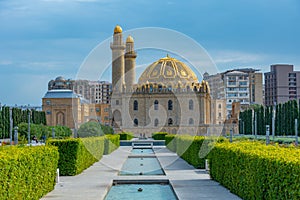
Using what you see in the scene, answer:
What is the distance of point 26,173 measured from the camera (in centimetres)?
855

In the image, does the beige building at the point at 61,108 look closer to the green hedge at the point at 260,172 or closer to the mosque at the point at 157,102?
the mosque at the point at 157,102

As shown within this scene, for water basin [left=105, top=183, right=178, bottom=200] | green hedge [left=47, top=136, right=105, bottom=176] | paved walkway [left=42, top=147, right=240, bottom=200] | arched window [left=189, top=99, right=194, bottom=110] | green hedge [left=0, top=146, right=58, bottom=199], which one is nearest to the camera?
green hedge [left=0, top=146, right=58, bottom=199]

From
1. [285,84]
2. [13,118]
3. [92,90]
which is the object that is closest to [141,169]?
[13,118]

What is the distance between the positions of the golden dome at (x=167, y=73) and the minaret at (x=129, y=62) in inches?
114

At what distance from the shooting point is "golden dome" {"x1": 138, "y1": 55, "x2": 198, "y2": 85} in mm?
80750

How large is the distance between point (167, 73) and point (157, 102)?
515 centimetres

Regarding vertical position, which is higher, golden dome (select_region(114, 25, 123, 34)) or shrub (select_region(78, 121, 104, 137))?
golden dome (select_region(114, 25, 123, 34))

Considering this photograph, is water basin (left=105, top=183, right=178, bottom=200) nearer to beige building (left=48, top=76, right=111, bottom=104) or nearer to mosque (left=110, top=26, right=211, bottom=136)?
mosque (left=110, top=26, right=211, bottom=136)

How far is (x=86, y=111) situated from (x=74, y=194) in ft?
261

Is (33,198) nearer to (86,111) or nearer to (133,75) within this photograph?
(133,75)

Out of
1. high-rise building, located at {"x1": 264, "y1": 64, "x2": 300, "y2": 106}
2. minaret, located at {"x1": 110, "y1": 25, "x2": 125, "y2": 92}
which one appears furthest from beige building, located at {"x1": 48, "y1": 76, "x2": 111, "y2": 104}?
minaret, located at {"x1": 110, "y1": 25, "x2": 125, "y2": 92}

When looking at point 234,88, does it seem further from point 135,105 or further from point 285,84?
point 135,105

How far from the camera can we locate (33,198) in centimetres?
916

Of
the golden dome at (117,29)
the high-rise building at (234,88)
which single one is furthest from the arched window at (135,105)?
the high-rise building at (234,88)
